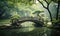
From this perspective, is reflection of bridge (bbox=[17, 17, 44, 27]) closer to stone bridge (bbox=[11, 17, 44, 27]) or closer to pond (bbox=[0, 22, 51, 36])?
stone bridge (bbox=[11, 17, 44, 27])

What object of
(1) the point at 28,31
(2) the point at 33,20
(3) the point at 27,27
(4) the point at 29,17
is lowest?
(1) the point at 28,31

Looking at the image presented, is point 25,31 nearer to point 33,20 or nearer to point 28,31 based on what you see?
point 28,31

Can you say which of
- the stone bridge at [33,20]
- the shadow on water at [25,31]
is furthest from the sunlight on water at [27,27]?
the stone bridge at [33,20]

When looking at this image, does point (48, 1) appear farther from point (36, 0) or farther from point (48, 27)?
point (48, 27)

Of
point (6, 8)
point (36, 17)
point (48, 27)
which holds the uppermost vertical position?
point (6, 8)

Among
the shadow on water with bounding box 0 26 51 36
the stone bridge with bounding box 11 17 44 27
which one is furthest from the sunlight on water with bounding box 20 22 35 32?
the stone bridge with bounding box 11 17 44 27

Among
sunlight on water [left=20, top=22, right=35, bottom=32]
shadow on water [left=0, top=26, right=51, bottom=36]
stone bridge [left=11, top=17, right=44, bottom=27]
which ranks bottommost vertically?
shadow on water [left=0, top=26, right=51, bottom=36]

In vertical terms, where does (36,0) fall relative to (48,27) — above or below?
above

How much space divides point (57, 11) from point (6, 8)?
5.68 feet

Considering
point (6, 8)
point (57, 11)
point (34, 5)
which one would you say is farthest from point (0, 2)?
point (57, 11)

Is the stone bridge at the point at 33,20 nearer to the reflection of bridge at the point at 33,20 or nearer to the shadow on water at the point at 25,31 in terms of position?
the reflection of bridge at the point at 33,20

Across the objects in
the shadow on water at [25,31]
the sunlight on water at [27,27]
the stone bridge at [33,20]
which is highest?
the stone bridge at [33,20]

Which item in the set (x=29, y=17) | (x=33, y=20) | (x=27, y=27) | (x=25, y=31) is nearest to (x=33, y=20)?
(x=33, y=20)

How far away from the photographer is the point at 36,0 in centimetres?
565
